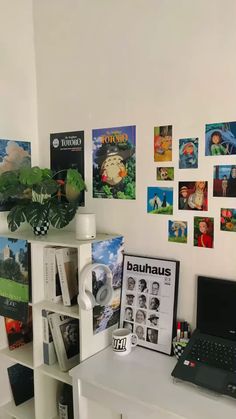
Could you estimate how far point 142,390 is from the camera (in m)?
1.37

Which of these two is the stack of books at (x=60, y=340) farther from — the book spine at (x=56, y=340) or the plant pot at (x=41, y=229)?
the plant pot at (x=41, y=229)

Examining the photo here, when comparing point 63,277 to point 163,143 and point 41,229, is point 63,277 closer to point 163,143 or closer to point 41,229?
point 41,229

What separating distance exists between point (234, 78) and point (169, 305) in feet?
3.33

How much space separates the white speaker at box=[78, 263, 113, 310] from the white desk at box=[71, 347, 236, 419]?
248 mm

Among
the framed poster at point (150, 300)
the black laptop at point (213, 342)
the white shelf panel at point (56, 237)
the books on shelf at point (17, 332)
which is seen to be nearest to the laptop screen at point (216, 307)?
the black laptop at point (213, 342)

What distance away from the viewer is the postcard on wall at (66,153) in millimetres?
1984

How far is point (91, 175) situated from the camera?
6.40ft

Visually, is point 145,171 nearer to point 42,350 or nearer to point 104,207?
point 104,207

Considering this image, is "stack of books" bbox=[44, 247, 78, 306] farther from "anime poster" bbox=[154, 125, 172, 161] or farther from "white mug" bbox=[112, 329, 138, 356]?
"anime poster" bbox=[154, 125, 172, 161]

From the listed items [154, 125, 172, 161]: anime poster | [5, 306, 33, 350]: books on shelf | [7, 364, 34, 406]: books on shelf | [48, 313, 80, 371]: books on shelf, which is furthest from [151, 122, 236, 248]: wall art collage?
[7, 364, 34, 406]: books on shelf

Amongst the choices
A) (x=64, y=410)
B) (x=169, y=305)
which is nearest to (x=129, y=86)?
(x=169, y=305)

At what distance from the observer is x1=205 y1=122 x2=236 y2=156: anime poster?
4.87 ft

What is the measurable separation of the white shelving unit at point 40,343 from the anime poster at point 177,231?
0.30 meters

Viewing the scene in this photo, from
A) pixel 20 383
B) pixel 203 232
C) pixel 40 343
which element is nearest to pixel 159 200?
pixel 203 232
